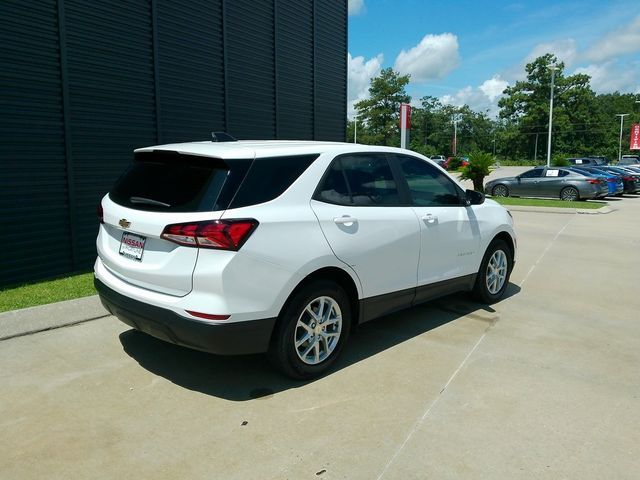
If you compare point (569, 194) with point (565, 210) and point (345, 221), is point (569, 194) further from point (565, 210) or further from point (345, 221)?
point (345, 221)

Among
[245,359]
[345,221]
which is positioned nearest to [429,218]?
[345,221]

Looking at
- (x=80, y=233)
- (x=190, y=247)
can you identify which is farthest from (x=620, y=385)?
(x=80, y=233)

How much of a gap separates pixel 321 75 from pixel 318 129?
1.23 meters

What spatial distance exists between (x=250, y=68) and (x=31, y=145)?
14.8ft

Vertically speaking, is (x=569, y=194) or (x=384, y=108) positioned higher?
(x=384, y=108)

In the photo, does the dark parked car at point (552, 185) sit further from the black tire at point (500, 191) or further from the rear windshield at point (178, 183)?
the rear windshield at point (178, 183)

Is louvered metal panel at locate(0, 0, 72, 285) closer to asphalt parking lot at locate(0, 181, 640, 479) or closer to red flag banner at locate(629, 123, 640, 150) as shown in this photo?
asphalt parking lot at locate(0, 181, 640, 479)

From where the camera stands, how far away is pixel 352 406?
11.5 ft

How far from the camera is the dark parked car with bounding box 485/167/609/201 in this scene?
20672 mm

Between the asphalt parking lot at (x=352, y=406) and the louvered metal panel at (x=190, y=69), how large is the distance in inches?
170

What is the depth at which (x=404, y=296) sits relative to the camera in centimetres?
461

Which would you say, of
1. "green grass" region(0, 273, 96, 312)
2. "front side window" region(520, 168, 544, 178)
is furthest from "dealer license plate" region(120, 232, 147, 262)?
"front side window" region(520, 168, 544, 178)

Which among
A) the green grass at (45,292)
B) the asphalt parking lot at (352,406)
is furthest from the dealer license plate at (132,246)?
the green grass at (45,292)

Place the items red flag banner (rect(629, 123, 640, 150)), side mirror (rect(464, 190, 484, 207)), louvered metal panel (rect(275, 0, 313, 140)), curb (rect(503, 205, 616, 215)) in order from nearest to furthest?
side mirror (rect(464, 190, 484, 207)) < louvered metal panel (rect(275, 0, 313, 140)) < curb (rect(503, 205, 616, 215)) < red flag banner (rect(629, 123, 640, 150))
